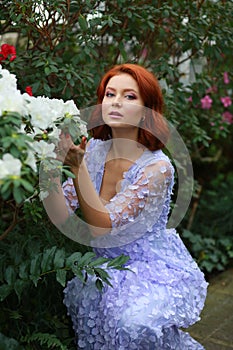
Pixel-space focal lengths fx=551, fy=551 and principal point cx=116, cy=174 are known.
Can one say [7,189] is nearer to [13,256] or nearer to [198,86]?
[13,256]

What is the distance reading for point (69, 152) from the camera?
1817 mm

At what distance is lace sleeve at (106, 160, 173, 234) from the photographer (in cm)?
199

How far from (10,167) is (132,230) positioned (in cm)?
90

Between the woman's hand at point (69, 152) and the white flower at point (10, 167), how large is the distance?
50cm

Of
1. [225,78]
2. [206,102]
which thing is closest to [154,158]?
[206,102]

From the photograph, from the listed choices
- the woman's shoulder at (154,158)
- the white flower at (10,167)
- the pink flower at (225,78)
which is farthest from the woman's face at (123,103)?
the pink flower at (225,78)

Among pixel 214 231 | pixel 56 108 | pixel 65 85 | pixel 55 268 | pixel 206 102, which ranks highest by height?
pixel 56 108

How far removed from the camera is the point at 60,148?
180 cm

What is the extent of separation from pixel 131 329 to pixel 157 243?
0.38 meters

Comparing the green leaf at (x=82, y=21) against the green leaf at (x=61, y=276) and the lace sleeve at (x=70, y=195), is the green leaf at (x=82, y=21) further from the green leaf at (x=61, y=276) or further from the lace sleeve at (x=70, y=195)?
the green leaf at (x=61, y=276)

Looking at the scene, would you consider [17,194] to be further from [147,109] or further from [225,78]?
[225,78]

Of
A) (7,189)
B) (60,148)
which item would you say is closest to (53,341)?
(60,148)

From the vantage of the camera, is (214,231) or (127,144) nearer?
(127,144)

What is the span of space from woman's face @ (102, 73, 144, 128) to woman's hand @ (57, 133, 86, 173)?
268 mm
